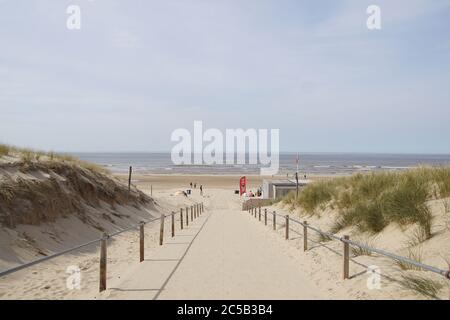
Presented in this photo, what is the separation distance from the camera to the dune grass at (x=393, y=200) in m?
11.9

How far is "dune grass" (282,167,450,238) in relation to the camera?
469 inches

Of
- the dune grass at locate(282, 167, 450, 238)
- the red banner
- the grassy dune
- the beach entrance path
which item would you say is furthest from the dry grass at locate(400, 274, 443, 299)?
the red banner

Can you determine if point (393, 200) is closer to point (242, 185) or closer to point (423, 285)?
point (423, 285)

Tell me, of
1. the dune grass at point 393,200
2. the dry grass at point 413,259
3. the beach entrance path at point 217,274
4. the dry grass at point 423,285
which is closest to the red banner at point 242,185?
the dune grass at point 393,200

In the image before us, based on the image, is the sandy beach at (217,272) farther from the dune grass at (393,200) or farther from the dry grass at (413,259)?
the dune grass at (393,200)

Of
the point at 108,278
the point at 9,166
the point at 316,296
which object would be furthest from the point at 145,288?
the point at 9,166

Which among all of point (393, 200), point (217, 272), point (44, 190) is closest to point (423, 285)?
point (217, 272)

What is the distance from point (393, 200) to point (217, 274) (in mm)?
6102

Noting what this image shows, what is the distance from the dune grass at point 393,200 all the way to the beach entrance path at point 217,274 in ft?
9.46

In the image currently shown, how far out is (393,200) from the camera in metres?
13.0

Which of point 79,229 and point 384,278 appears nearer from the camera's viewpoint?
point 384,278

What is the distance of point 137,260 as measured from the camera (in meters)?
12.8

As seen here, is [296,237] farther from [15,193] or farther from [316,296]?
[15,193]

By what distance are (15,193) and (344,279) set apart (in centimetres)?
1087
